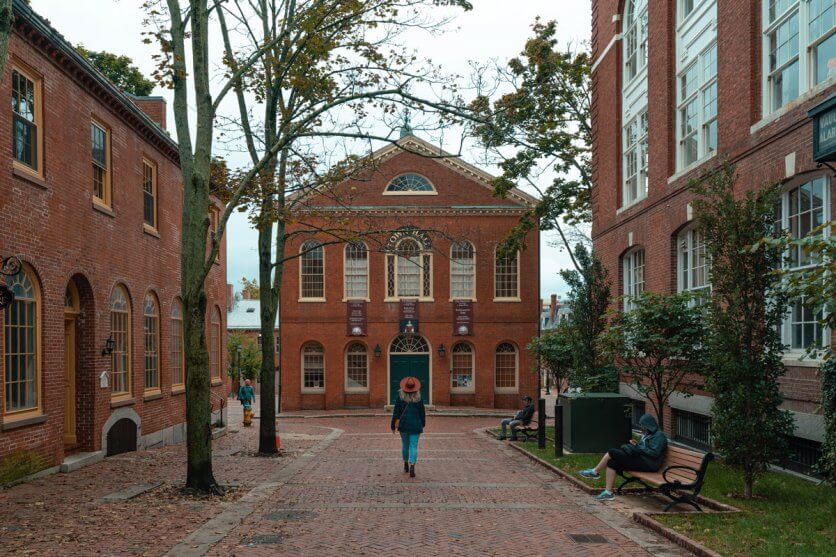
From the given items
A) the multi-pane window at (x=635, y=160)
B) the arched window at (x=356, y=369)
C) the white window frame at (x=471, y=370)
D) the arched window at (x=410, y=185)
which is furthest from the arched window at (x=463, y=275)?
the multi-pane window at (x=635, y=160)

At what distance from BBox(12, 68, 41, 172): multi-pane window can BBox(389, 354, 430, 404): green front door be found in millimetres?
25756

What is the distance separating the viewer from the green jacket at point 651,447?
11.3 m

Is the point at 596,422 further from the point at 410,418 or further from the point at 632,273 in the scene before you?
the point at 632,273

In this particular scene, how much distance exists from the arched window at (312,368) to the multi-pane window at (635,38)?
68.2 feet

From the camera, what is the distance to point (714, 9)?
16.4 m

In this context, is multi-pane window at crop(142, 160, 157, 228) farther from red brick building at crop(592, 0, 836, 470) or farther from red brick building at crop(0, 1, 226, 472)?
red brick building at crop(592, 0, 836, 470)

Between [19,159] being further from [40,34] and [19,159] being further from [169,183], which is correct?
[169,183]

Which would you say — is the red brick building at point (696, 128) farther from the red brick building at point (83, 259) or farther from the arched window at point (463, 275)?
the arched window at point (463, 275)

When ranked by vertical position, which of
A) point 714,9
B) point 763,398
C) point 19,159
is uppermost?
point 714,9

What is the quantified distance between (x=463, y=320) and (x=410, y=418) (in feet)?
77.3

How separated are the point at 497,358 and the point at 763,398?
28.0 metres

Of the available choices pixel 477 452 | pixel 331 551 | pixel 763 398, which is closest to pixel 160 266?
pixel 477 452

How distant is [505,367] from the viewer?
125 feet

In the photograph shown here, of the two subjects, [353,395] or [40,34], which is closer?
[40,34]
